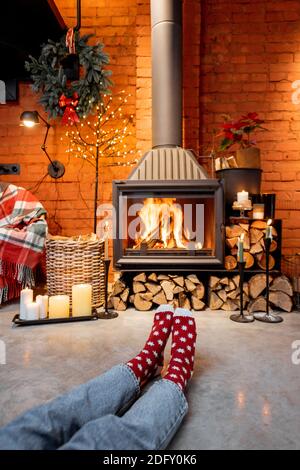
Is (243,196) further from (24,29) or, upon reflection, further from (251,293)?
(24,29)

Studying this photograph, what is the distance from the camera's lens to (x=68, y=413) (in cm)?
72

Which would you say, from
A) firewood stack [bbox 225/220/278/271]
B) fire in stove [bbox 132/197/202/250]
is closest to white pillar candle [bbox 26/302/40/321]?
fire in stove [bbox 132/197/202/250]

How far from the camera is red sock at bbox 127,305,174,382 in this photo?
3.39 ft

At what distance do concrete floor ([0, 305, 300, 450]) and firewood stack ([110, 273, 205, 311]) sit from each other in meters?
0.14

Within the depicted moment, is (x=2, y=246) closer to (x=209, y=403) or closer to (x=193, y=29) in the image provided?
(x=209, y=403)

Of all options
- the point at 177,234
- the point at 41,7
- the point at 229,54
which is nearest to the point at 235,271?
the point at 177,234

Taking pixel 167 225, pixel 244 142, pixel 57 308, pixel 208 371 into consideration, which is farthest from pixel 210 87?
pixel 208 371

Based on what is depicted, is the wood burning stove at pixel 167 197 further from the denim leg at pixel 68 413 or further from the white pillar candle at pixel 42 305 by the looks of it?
the denim leg at pixel 68 413

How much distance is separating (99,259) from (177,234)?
529 mm

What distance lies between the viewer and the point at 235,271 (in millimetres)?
2053

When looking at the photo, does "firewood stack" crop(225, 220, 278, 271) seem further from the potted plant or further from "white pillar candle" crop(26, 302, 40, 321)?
"white pillar candle" crop(26, 302, 40, 321)

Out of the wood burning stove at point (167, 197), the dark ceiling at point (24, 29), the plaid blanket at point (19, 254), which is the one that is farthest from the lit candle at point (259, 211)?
the dark ceiling at point (24, 29)

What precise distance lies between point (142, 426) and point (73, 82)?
97.3 inches

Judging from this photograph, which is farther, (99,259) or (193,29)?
(193,29)
